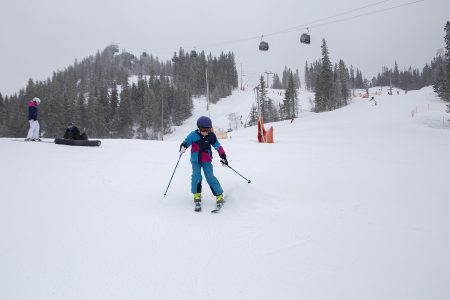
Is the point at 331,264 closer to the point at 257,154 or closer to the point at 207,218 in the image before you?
the point at 207,218

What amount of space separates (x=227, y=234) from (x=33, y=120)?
11358mm

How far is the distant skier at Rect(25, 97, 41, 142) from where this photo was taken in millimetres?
11202

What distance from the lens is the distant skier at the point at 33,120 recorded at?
11.2 metres

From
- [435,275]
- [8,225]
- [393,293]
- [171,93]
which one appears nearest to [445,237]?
[435,275]

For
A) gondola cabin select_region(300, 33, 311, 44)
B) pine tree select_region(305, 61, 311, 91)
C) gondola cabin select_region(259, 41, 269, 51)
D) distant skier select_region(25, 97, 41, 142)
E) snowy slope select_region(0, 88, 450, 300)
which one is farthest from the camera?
pine tree select_region(305, 61, 311, 91)

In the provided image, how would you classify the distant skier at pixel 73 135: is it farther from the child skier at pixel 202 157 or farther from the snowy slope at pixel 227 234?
the child skier at pixel 202 157

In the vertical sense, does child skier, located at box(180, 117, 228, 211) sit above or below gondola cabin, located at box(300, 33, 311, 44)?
below

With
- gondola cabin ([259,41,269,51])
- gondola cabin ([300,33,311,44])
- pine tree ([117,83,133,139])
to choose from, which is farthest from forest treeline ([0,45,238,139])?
gondola cabin ([300,33,311,44])

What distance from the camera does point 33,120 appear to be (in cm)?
1148

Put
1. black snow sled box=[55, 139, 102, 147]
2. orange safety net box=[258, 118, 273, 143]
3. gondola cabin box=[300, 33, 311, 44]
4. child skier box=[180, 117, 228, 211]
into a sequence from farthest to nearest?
gondola cabin box=[300, 33, 311, 44]
orange safety net box=[258, 118, 273, 143]
black snow sled box=[55, 139, 102, 147]
child skier box=[180, 117, 228, 211]

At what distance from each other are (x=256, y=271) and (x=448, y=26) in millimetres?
44189

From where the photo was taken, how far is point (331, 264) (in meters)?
3.27

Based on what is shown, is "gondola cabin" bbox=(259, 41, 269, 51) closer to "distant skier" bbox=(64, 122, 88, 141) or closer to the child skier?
"distant skier" bbox=(64, 122, 88, 141)

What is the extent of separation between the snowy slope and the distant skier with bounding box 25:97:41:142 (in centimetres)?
469
